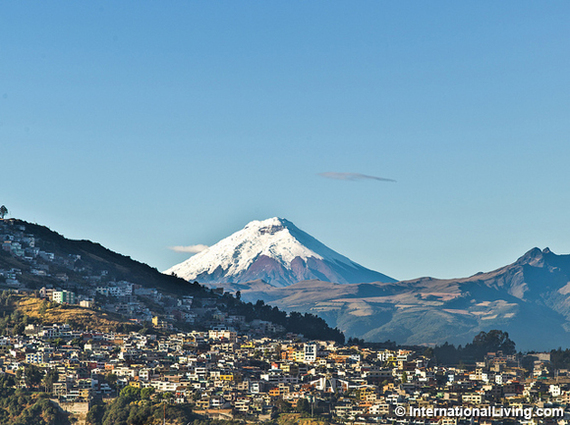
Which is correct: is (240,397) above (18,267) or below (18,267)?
below

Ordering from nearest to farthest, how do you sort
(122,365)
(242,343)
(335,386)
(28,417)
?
1. (28,417)
2. (335,386)
3. (122,365)
4. (242,343)

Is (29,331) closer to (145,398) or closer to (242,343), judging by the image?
(242,343)

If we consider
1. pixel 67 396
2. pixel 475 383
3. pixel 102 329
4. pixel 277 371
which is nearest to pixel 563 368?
pixel 475 383

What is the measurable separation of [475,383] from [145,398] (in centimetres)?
3939

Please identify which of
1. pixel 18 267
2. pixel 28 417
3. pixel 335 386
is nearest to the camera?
pixel 28 417

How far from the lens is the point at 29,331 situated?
510ft

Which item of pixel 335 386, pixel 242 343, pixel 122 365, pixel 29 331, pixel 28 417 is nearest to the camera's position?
pixel 28 417

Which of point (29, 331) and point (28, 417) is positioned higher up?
point (29, 331)

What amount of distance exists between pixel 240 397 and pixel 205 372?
13.0 metres

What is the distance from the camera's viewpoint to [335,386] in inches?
4941

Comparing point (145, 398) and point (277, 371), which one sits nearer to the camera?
point (145, 398)

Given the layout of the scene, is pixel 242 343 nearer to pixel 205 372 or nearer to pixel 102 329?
pixel 102 329

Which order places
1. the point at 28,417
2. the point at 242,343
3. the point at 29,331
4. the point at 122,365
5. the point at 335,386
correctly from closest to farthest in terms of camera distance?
the point at 28,417 < the point at 335,386 < the point at 122,365 < the point at 29,331 < the point at 242,343

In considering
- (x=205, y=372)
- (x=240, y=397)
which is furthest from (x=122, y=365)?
(x=240, y=397)
